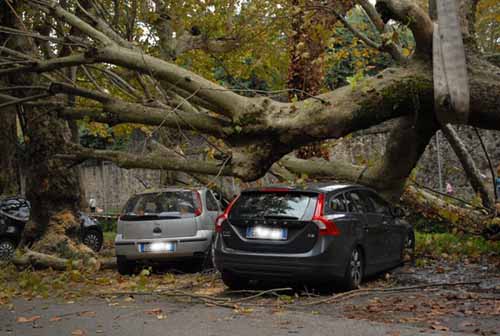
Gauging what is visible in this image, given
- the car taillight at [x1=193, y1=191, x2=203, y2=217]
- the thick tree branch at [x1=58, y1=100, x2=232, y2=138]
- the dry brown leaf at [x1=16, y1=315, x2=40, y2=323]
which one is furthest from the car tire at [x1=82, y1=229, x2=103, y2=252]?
the dry brown leaf at [x1=16, y1=315, x2=40, y2=323]

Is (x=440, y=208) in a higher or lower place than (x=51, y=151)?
lower

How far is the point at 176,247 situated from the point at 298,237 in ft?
12.5

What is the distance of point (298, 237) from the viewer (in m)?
9.68

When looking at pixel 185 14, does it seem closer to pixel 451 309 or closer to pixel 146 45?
pixel 146 45

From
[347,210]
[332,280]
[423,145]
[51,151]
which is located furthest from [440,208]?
[51,151]

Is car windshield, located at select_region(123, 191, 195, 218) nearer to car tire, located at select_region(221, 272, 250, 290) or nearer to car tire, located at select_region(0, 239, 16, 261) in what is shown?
car tire, located at select_region(221, 272, 250, 290)

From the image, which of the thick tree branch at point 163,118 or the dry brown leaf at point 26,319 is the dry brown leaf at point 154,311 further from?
the thick tree branch at point 163,118

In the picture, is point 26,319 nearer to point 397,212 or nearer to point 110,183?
point 397,212

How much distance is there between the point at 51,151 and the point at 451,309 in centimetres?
1050

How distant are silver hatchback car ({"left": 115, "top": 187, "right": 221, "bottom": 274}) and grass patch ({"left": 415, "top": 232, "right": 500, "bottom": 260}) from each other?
15.2ft

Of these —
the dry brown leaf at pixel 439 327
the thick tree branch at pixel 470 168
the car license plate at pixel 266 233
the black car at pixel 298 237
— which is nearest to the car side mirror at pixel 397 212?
the black car at pixel 298 237

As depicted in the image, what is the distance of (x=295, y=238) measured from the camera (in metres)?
9.70

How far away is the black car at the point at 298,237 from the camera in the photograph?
9625 millimetres

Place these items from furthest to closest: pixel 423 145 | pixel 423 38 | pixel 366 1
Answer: pixel 366 1 < pixel 423 145 < pixel 423 38
